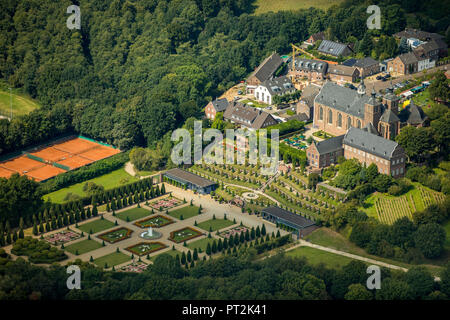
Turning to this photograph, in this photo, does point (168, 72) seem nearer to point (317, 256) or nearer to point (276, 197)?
point (276, 197)

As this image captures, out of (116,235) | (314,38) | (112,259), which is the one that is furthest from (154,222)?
(314,38)

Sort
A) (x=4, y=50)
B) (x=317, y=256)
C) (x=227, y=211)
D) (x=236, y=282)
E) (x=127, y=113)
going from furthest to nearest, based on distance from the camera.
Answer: (x=4, y=50) → (x=127, y=113) → (x=227, y=211) → (x=317, y=256) → (x=236, y=282)

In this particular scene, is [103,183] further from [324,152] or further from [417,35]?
[417,35]

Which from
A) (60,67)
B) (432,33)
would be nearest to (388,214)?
(432,33)

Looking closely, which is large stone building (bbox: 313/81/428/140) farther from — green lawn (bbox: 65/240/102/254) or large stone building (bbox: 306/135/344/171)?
green lawn (bbox: 65/240/102/254)

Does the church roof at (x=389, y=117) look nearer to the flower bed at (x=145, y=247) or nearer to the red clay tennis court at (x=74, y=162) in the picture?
the flower bed at (x=145, y=247)

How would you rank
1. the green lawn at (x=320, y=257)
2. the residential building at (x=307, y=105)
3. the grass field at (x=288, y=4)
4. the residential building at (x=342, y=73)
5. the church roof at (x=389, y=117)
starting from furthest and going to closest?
1. the grass field at (x=288, y=4)
2. the residential building at (x=342, y=73)
3. the residential building at (x=307, y=105)
4. the church roof at (x=389, y=117)
5. the green lawn at (x=320, y=257)

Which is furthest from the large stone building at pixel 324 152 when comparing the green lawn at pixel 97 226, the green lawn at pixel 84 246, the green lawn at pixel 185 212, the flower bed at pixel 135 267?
the green lawn at pixel 84 246
